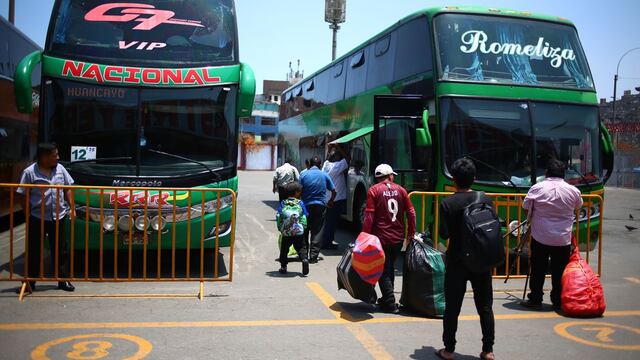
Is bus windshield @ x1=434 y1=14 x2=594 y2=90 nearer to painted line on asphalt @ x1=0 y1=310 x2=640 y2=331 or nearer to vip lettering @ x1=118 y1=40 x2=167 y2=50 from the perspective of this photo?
painted line on asphalt @ x1=0 y1=310 x2=640 y2=331

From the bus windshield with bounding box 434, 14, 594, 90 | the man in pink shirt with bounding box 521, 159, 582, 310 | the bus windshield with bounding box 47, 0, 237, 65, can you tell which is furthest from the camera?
→ the bus windshield with bounding box 434, 14, 594, 90

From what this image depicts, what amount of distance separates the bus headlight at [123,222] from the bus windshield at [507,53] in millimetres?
5017

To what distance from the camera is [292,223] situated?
26.4ft

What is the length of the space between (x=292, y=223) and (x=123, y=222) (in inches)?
89.0

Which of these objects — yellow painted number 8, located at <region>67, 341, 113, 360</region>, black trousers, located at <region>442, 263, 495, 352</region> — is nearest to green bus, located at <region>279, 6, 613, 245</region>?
black trousers, located at <region>442, 263, 495, 352</region>

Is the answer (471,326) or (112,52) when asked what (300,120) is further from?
(471,326)

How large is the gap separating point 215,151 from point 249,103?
0.83 meters

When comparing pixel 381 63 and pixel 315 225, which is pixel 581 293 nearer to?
pixel 315 225

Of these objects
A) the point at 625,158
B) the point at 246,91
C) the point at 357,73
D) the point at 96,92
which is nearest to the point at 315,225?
the point at 246,91

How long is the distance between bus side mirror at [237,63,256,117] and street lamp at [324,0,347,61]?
75.2 ft

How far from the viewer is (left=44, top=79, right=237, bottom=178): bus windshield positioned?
7.63 meters

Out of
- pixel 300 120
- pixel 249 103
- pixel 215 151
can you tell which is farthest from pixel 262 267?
pixel 300 120

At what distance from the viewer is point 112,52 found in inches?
312

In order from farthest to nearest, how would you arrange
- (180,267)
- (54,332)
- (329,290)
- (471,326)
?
(180,267)
(329,290)
(471,326)
(54,332)
